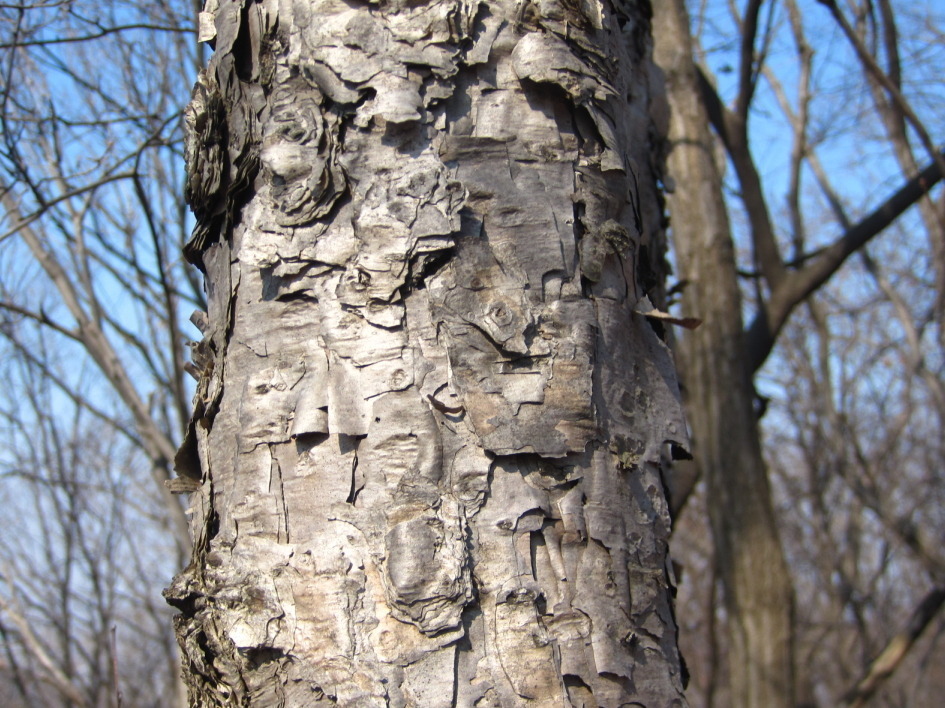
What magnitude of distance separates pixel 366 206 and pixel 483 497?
397 millimetres

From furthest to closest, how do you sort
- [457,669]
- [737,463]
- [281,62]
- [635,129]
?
[737,463], [635,129], [281,62], [457,669]

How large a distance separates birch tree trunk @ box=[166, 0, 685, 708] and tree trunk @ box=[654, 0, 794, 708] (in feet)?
9.16

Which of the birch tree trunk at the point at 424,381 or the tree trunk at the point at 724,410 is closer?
the birch tree trunk at the point at 424,381

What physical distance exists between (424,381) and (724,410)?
310 centimetres

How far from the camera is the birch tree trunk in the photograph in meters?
0.91

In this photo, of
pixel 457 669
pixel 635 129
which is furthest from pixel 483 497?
pixel 635 129

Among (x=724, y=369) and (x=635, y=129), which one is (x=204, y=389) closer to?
(x=635, y=129)

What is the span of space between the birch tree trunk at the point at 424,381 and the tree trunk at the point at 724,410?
2.79m

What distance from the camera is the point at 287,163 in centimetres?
104

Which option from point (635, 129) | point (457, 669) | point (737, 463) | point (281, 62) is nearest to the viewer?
point (457, 669)

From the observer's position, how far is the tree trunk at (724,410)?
142 inches

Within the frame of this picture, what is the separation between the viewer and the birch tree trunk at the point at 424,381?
913 mm

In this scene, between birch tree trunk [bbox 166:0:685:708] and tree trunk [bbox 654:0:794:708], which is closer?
birch tree trunk [bbox 166:0:685:708]

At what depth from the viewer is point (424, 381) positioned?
3.14 ft
